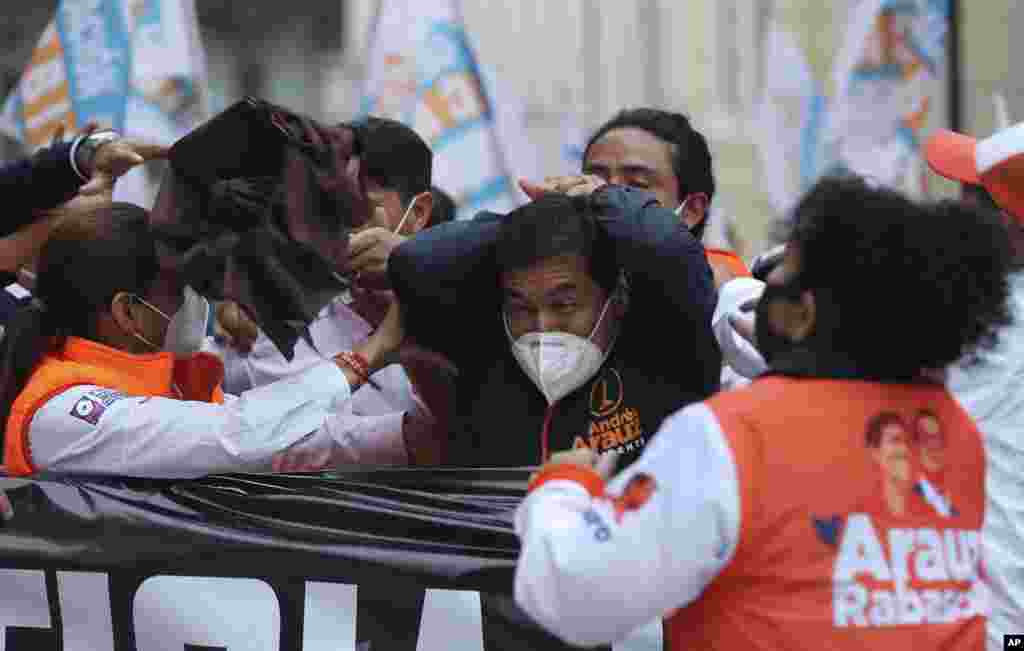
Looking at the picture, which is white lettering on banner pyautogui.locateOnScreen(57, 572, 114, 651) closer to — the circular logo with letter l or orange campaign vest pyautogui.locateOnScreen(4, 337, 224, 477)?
orange campaign vest pyautogui.locateOnScreen(4, 337, 224, 477)

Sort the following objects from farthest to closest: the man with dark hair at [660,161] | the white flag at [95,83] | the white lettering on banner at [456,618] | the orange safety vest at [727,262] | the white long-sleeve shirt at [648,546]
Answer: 1. the white flag at [95,83]
2. the man with dark hair at [660,161]
3. the orange safety vest at [727,262]
4. the white lettering on banner at [456,618]
5. the white long-sleeve shirt at [648,546]

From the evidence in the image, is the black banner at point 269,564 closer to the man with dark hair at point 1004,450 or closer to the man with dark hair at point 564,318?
the man with dark hair at point 564,318

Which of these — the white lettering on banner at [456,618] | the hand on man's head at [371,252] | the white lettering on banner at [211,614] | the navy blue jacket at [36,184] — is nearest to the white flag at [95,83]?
the navy blue jacket at [36,184]

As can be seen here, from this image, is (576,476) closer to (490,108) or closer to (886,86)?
(490,108)

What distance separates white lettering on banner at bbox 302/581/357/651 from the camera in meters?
3.29

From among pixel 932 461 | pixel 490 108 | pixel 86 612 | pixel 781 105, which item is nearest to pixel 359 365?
pixel 86 612

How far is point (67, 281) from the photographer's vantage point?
12.5ft

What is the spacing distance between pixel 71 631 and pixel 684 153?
2.02 metres

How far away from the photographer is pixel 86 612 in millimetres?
3395

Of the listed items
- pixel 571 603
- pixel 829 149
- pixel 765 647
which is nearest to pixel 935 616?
pixel 765 647

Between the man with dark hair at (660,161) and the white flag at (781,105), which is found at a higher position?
the man with dark hair at (660,161)

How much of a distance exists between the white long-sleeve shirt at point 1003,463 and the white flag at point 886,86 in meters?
7.95

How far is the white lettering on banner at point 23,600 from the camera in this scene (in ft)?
11.3

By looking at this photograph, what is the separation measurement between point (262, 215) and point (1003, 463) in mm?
1638
